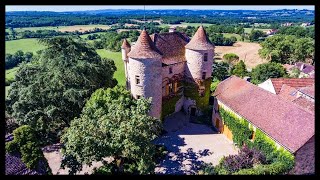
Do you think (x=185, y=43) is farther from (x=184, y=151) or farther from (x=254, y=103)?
(x=184, y=151)

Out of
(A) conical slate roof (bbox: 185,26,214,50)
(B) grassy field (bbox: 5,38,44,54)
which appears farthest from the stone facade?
(B) grassy field (bbox: 5,38,44,54)

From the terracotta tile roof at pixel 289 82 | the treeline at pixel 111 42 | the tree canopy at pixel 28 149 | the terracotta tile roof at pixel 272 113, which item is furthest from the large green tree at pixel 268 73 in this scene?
the treeline at pixel 111 42

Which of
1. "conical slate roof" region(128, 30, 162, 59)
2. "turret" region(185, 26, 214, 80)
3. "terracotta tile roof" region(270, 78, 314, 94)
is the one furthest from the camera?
"terracotta tile roof" region(270, 78, 314, 94)

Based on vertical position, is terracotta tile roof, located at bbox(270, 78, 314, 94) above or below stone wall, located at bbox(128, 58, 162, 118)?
below

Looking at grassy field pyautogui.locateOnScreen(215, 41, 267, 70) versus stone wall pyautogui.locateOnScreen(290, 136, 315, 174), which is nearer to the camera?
stone wall pyautogui.locateOnScreen(290, 136, 315, 174)

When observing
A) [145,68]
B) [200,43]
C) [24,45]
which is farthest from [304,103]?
[24,45]

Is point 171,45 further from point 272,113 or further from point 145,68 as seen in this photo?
point 272,113

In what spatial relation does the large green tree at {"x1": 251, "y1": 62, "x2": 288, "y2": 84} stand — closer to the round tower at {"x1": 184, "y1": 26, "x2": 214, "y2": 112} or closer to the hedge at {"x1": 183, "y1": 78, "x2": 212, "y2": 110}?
the hedge at {"x1": 183, "y1": 78, "x2": 212, "y2": 110}
